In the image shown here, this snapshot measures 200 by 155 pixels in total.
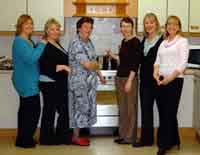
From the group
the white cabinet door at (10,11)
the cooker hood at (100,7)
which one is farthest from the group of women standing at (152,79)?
the white cabinet door at (10,11)

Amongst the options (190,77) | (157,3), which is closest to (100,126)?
(190,77)

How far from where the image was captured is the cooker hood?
507 centimetres

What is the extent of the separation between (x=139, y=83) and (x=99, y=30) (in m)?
1.21

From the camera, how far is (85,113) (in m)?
4.48

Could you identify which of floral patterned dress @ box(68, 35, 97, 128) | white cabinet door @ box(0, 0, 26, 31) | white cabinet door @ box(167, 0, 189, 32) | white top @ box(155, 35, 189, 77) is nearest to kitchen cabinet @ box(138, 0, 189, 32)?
white cabinet door @ box(167, 0, 189, 32)

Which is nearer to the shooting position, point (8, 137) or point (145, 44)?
point (145, 44)

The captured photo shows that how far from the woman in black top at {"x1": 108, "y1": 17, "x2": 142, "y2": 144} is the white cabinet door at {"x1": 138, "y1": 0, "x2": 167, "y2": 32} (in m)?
0.77

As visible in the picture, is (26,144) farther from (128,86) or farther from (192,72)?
(192,72)

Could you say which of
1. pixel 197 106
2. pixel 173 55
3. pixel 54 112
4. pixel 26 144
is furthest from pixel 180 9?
pixel 26 144

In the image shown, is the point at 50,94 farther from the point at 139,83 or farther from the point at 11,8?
the point at 11,8

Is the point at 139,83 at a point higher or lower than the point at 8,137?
higher

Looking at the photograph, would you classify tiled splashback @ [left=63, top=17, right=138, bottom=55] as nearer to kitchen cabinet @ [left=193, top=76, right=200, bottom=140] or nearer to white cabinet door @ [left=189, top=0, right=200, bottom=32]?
white cabinet door @ [left=189, top=0, right=200, bottom=32]

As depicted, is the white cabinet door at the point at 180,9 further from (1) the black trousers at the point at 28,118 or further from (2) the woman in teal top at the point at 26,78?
(1) the black trousers at the point at 28,118

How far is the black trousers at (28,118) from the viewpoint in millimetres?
4363
